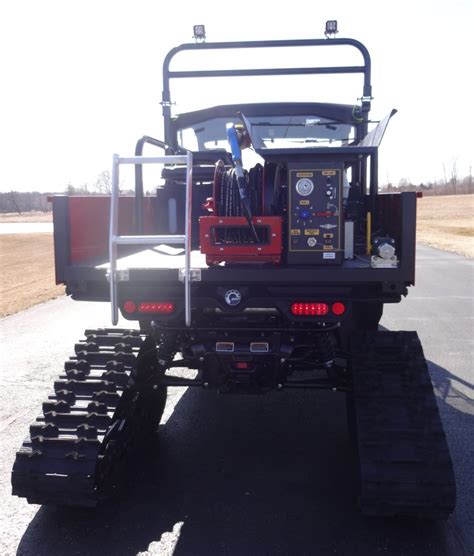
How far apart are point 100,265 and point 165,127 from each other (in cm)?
288

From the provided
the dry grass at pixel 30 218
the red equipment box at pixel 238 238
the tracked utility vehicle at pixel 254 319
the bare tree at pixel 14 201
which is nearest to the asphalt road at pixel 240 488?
the tracked utility vehicle at pixel 254 319

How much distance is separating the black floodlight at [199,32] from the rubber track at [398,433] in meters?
3.46

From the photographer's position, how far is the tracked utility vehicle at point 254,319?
380 cm

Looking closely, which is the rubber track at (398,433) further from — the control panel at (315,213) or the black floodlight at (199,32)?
the black floodlight at (199,32)

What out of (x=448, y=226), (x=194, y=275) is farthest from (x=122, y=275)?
(x=448, y=226)

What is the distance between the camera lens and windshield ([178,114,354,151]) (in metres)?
6.57

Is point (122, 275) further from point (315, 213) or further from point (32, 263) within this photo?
point (32, 263)

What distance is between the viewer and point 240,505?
162 inches

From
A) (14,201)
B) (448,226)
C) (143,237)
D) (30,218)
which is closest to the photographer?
(143,237)

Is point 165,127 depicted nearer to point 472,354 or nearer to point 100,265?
point 100,265

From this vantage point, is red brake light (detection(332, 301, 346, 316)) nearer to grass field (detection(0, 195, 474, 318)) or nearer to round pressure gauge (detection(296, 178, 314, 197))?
round pressure gauge (detection(296, 178, 314, 197))

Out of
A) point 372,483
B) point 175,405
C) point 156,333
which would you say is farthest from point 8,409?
point 372,483

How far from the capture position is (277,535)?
→ 12.2 ft

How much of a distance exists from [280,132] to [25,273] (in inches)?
541
